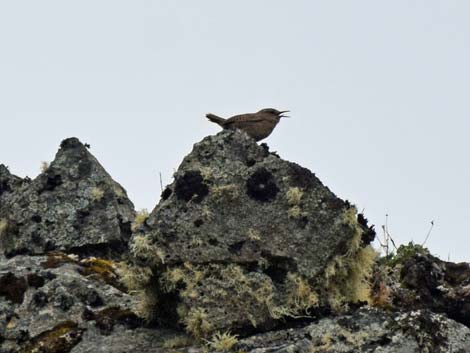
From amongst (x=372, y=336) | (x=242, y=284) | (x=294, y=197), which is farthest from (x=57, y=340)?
(x=372, y=336)

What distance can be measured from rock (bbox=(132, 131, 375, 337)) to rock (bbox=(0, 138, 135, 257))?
2.70 m

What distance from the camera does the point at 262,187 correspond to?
1020 cm

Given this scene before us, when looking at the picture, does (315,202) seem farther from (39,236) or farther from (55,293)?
(39,236)

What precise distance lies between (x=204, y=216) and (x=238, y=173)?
656 mm

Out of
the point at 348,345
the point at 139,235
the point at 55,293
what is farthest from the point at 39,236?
the point at 348,345

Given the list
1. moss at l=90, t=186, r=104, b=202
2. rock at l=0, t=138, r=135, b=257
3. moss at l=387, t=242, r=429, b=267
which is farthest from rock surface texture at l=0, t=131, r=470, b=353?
moss at l=90, t=186, r=104, b=202

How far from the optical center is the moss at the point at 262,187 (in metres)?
10.2

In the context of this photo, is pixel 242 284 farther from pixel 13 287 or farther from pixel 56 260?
pixel 56 260

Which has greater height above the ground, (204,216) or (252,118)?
(252,118)

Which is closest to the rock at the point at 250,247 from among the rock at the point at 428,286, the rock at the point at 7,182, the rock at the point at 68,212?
the rock at the point at 428,286

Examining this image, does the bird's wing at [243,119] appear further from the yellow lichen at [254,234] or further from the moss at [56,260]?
the yellow lichen at [254,234]

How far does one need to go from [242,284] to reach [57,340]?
6.51 ft

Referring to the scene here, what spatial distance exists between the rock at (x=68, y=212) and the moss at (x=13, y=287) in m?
1.37

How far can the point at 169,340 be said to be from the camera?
31.6 ft
